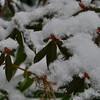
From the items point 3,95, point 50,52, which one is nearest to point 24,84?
point 3,95

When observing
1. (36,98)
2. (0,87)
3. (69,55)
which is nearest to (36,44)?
(69,55)

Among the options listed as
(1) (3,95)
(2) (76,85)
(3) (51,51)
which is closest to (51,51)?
(3) (51,51)

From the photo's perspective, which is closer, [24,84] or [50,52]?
[50,52]

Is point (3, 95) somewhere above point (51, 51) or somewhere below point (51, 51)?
below

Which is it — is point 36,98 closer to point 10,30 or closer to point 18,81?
point 18,81

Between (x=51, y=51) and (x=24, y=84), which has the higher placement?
(x=51, y=51)

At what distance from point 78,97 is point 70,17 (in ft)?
0.81

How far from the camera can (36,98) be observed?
1.38 meters

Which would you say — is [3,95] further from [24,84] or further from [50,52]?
[50,52]

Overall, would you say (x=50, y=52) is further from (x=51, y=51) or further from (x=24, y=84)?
(x=24, y=84)

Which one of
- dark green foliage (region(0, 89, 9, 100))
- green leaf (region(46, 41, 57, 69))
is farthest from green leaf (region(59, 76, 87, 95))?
dark green foliage (region(0, 89, 9, 100))

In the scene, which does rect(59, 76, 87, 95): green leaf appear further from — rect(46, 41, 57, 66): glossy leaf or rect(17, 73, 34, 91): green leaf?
rect(17, 73, 34, 91): green leaf

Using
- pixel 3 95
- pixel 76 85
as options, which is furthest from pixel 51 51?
pixel 3 95

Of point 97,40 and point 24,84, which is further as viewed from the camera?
point 24,84
